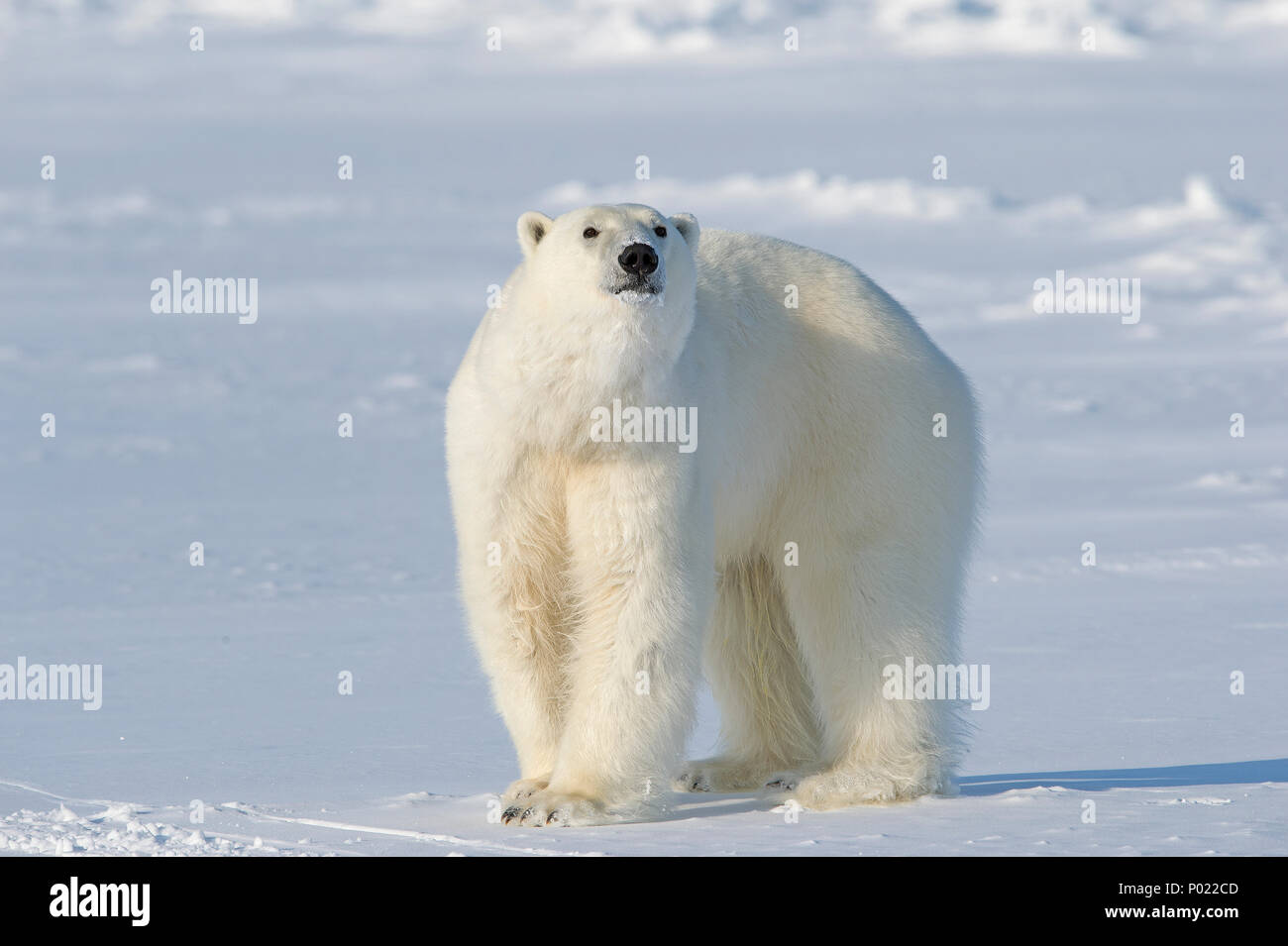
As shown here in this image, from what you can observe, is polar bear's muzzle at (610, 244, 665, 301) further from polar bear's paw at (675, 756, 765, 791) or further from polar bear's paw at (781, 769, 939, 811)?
polar bear's paw at (675, 756, 765, 791)

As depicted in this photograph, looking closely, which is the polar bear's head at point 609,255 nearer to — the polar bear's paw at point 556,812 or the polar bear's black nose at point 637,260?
the polar bear's black nose at point 637,260

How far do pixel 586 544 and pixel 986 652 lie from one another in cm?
461

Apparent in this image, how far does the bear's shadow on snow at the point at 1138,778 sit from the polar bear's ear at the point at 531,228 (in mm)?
2172

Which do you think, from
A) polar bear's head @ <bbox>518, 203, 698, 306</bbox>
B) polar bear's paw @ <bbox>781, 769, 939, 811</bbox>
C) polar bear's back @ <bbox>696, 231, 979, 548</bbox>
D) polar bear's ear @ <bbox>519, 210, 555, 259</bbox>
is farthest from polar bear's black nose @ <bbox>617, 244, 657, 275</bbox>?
polar bear's paw @ <bbox>781, 769, 939, 811</bbox>

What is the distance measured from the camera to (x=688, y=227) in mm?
5164

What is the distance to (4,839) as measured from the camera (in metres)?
4.35

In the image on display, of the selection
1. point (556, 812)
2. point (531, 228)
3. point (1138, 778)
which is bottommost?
point (1138, 778)

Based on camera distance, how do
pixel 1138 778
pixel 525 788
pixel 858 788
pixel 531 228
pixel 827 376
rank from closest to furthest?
pixel 525 788 → pixel 531 228 → pixel 858 788 → pixel 827 376 → pixel 1138 778

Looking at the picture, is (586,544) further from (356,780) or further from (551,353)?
(356,780)

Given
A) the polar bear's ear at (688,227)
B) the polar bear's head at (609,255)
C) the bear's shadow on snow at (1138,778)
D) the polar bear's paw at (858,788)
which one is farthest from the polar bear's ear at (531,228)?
the bear's shadow on snow at (1138,778)

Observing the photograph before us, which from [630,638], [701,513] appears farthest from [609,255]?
[630,638]

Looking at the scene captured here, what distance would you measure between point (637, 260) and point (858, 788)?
1.84 m

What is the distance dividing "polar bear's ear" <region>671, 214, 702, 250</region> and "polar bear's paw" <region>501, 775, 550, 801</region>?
5.38 feet

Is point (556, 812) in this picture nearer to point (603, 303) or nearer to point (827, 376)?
point (603, 303)
